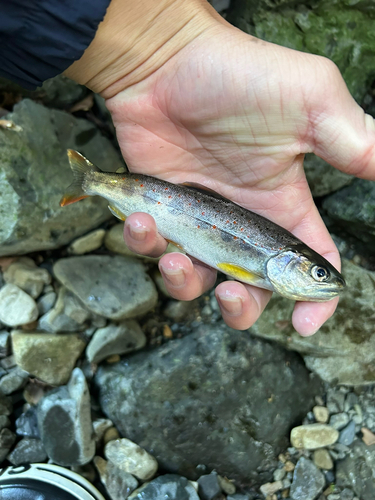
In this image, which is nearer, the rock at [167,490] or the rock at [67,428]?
the rock at [167,490]

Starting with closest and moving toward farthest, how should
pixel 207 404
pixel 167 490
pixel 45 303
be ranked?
pixel 167 490, pixel 207 404, pixel 45 303

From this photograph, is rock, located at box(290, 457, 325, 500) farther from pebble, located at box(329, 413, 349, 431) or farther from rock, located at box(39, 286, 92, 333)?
rock, located at box(39, 286, 92, 333)

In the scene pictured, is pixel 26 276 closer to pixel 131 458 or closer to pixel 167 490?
pixel 131 458

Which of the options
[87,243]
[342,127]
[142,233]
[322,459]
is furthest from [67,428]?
[342,127]

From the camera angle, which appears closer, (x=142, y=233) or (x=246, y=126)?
(x=142, y=233)

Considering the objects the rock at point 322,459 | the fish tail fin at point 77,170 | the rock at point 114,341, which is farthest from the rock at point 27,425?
the rock at point 322,459

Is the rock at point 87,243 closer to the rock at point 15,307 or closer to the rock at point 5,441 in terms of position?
the rock at point 15,307
